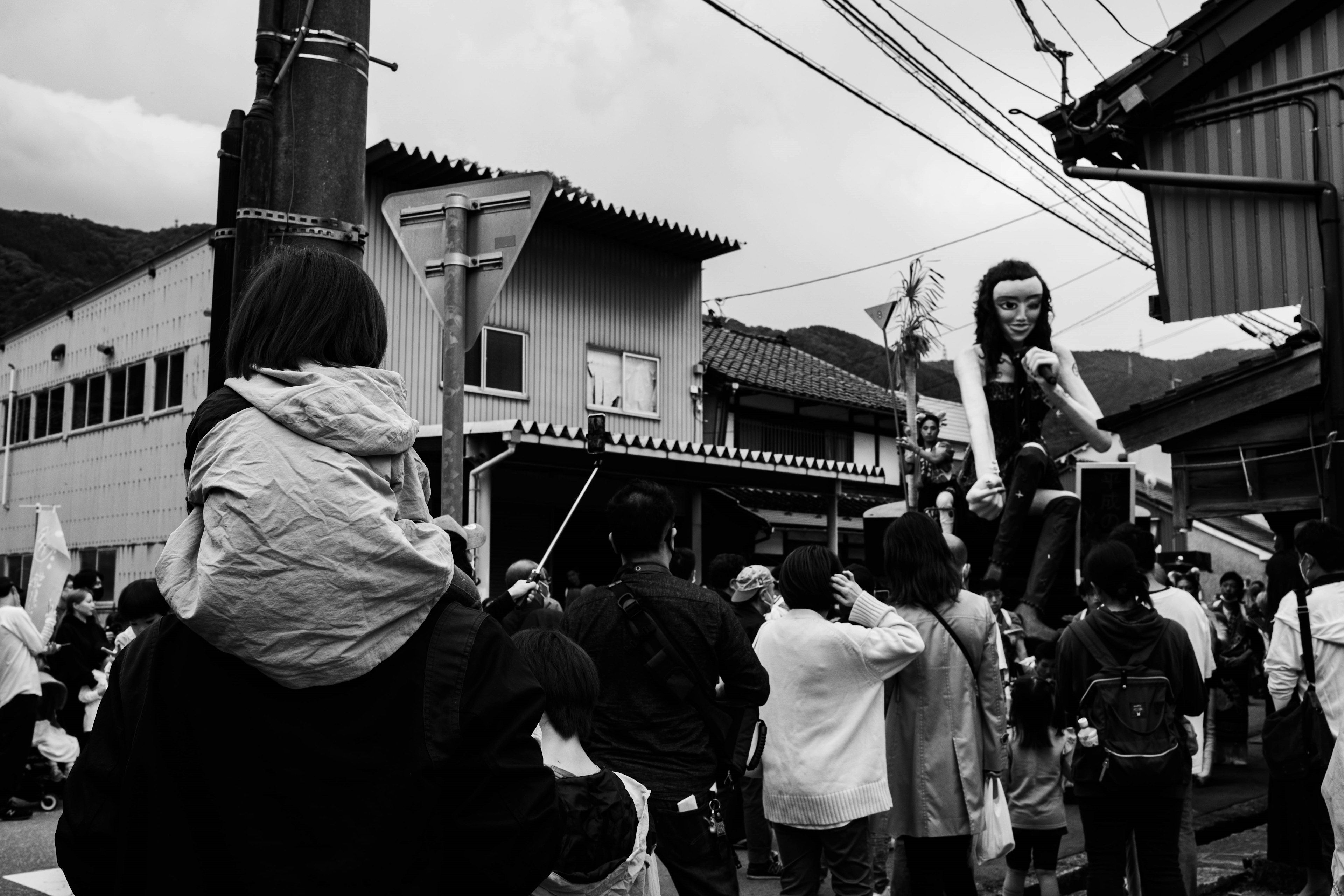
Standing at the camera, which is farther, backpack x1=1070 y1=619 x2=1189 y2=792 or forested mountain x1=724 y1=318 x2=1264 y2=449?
forested mountain x1=724 y1=318 x2=1264 y2=449

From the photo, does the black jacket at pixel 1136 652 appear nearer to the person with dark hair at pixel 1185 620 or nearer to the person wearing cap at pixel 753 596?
the person with dark hair at pixel 1185 620

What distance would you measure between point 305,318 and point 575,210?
1688 cm

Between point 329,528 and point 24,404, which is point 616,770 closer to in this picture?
point 329,528

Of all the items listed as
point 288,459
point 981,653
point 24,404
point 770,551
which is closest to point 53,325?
point 24,404

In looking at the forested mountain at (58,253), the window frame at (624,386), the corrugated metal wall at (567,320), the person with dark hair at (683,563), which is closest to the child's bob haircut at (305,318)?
the person with dark hair at (683,563)

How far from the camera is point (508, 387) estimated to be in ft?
60.2

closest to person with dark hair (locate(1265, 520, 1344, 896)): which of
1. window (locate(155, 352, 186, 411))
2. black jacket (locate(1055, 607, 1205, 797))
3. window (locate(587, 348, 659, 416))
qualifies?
black jacket (locate(1055, 607, 1205, 797))

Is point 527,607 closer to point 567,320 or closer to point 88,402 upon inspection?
point 567,320

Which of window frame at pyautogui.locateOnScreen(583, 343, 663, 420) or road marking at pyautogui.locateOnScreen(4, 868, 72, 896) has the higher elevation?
window frame at pyautogui.locateOnScreen(583, 343, 663, 420)

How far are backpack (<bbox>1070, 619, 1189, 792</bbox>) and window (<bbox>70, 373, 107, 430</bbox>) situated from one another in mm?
19006

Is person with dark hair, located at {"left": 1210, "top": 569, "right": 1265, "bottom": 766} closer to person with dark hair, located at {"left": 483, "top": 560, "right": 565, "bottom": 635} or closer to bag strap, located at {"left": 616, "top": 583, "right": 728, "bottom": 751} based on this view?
person with dark hair, located at {"left": 483, "top": 560, "right": 565, "bottom": 635}

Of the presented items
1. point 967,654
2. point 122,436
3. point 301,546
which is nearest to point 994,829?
point 967,654

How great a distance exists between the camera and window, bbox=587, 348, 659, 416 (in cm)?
1978

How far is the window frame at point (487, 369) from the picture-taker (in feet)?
58.5
